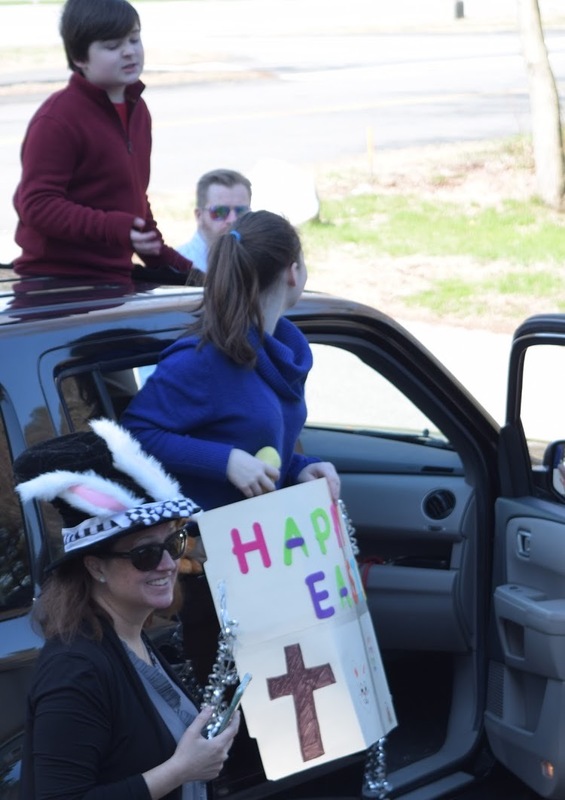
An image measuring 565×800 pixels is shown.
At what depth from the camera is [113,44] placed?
4.09 metres

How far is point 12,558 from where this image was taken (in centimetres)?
268

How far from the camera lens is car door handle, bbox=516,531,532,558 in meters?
3.57

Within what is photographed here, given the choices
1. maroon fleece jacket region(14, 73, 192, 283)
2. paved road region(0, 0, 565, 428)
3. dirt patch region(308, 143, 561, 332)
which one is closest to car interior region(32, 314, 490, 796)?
A: maroon fleece jacket region(14, 73, 192, 283)

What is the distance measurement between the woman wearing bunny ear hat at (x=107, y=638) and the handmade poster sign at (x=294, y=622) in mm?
396

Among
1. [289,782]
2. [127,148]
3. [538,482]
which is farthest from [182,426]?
[127,148]

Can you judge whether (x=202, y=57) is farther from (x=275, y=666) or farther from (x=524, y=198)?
(x=275, y=666)

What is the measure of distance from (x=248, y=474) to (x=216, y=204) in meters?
2.44

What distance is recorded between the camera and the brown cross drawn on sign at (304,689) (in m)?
2.82

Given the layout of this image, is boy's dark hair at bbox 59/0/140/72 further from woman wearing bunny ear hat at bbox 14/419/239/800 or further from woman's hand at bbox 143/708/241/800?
woman's hand at bbox 143/708/241/800

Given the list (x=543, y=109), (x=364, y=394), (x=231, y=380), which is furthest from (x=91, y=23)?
(x=543, y=109)

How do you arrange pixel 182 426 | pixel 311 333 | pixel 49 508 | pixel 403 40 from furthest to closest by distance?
pixel 403 40 < pixel 311 333 < pixel 182 426 < pixel 49 508

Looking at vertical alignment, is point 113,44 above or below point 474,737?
above

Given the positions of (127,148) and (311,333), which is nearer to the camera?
(311,333)

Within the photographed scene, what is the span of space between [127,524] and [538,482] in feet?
5.76
